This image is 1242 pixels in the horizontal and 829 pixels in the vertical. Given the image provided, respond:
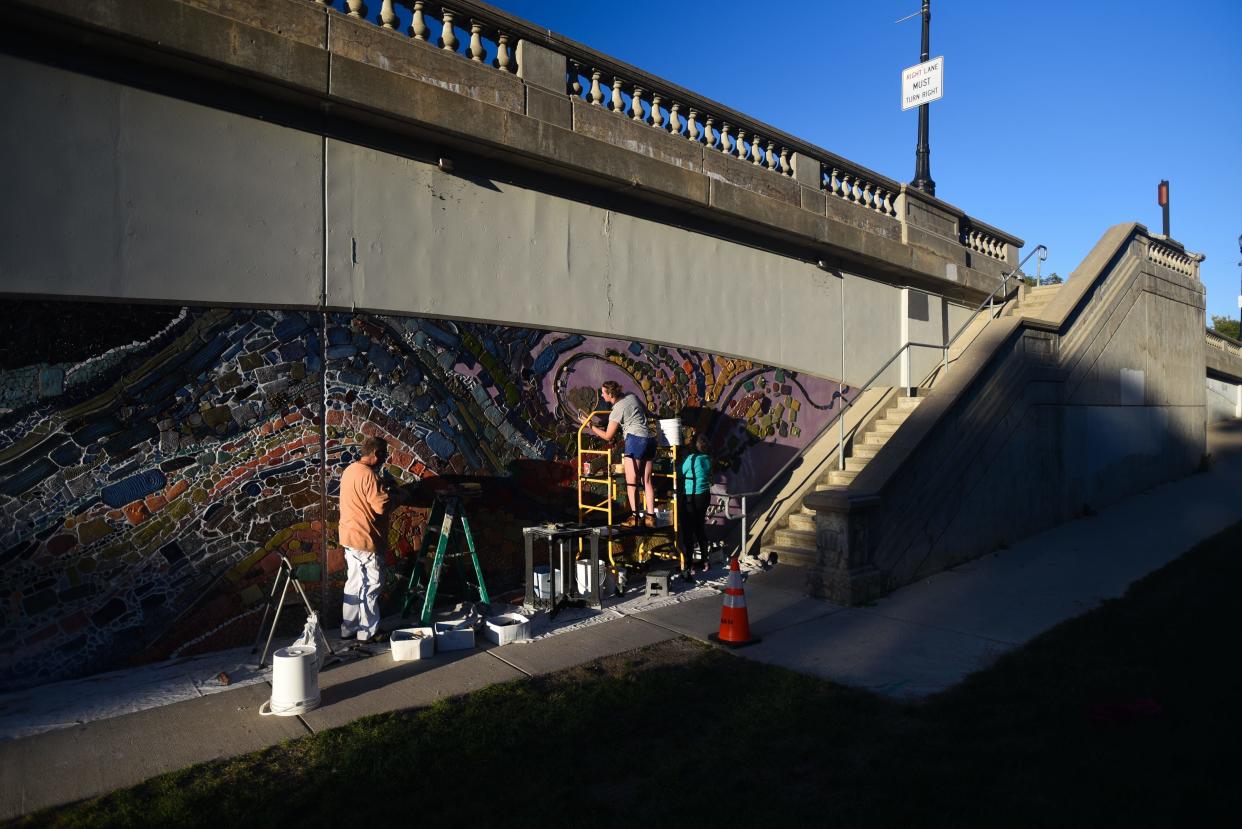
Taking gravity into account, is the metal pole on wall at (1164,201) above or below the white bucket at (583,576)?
above

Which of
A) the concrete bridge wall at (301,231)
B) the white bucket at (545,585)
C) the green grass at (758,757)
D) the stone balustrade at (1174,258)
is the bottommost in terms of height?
the green grass at (758,757)

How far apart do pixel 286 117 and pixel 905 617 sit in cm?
703

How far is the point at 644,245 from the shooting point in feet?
31.9

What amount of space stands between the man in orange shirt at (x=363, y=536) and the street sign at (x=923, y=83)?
474 inches

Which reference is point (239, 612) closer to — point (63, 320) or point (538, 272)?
point (63, 320)

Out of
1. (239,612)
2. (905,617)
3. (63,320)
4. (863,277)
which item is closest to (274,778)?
(239,612)

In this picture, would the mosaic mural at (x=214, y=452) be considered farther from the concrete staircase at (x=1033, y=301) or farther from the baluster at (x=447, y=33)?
the concrete staircase at (x=1033, y=301)

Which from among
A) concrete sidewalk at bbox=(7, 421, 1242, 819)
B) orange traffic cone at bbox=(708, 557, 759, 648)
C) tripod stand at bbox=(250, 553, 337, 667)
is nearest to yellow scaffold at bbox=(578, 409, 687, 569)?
concrete sidewalk at bbox=(7, 421, 1242, 819)

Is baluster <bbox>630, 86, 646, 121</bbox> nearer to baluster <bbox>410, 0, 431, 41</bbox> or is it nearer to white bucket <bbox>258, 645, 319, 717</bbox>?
baluster <bbox>410, 0, 431, 41</bbox>

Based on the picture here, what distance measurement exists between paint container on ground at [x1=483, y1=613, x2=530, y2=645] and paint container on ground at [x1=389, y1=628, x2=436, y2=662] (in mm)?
522

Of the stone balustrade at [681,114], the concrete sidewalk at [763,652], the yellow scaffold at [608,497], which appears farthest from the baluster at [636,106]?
the concrete sidewalk at [763,652]

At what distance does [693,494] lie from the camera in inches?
357

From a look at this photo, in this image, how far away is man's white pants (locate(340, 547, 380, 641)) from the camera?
21.8 feet

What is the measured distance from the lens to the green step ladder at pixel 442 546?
7.04 meters
